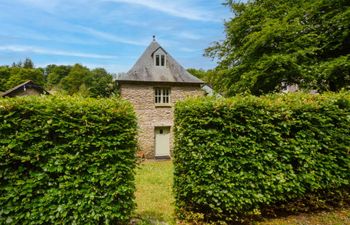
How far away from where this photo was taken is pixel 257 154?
460 cm

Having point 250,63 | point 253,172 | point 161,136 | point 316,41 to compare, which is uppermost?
point 316,41

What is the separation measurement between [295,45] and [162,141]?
11150mm

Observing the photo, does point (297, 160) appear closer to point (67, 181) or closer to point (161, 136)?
point (67, 181)

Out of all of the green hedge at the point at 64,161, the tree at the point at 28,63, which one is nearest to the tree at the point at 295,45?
the green hedge at the point at 64,161

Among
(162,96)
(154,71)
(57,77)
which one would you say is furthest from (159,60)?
(57,77)

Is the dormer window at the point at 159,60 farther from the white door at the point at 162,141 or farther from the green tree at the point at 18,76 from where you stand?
the green tree at the point at 18,76

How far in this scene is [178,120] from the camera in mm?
→ 4863

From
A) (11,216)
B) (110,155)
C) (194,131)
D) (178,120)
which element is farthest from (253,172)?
(11,216)

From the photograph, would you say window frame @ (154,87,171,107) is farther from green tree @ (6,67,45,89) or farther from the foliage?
green tree @ (6,67,45,89)

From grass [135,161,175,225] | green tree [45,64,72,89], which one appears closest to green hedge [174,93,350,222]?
grass [135,161,175,225]

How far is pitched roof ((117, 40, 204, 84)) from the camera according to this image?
1800 cm

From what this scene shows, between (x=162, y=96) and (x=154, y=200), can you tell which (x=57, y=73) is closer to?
(x=162, y=96)

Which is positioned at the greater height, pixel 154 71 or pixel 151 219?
pixel 154 71

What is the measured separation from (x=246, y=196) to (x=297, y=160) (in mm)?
1300
